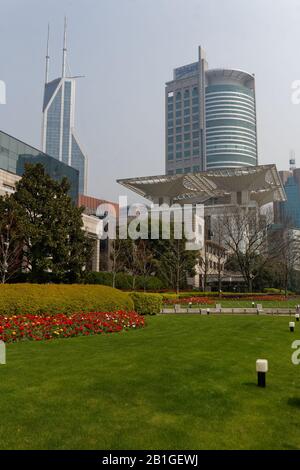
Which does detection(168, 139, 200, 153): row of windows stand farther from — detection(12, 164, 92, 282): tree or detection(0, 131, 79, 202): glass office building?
detection(12, 164, 92, 282): tree

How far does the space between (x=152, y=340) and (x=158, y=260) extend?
36084mm

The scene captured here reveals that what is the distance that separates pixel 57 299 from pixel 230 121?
15582 cm

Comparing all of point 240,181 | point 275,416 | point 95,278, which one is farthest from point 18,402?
point 240,181

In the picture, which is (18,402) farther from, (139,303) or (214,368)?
(139,303)

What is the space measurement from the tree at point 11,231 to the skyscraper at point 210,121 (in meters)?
134

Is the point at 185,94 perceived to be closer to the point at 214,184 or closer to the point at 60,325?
the point at 214,184

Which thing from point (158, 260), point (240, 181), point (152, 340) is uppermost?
point (240, 181)

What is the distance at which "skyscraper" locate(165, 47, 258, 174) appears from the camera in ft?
511

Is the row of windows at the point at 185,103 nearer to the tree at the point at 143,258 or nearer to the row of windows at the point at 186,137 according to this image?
the row of windows at the point at 186,137

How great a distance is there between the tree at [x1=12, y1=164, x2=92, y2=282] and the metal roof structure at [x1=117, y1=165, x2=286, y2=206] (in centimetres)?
4412

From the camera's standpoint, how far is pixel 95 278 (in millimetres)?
39375

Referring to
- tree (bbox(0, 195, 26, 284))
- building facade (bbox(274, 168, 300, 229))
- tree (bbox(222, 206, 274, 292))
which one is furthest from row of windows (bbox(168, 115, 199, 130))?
tree (bbox(0, 195, 26, 284))

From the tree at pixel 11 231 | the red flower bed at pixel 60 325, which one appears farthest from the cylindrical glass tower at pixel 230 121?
the red flower bed at pixel 60 325

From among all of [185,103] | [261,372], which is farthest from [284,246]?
[185,103]
